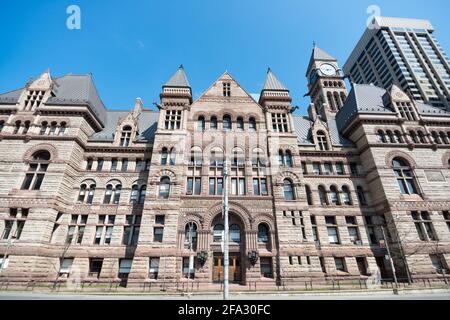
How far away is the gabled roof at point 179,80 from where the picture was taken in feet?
95.4

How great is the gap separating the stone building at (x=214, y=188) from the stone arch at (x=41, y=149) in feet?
0.41

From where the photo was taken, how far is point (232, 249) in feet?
73.1

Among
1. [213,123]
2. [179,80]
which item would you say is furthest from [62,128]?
[213,123]

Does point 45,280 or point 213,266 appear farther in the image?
point 213,266

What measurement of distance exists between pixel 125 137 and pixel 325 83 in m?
43.1

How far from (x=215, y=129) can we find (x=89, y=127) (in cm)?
1623

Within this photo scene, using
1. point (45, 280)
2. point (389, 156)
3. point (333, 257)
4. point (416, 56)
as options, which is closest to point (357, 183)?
point (389, 156)

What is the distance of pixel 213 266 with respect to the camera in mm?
21828

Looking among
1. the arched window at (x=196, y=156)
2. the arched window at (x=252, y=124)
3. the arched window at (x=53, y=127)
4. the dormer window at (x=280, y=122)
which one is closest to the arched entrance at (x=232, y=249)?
the arched window at (x=196, y=156)

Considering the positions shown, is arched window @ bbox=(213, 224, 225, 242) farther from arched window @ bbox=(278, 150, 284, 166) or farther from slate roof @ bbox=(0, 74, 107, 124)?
slate roof @ bbox=(0, 74, 107, 124)

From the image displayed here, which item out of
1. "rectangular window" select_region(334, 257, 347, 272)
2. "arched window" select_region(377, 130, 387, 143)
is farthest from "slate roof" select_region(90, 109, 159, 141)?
"arched window" select_region(377, 130, 387, 143)

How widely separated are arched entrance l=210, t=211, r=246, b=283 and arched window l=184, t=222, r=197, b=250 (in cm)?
172

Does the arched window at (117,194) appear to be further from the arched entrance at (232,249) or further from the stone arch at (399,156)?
the stone arch at (399,156)

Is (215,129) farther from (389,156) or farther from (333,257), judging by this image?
(389,156)
